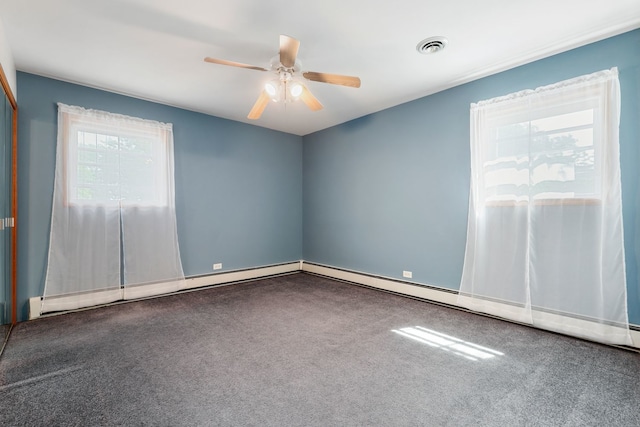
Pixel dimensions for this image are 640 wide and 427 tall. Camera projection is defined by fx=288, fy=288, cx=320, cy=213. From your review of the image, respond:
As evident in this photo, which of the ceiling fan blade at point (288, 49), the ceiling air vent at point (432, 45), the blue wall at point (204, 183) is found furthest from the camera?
the blue wall at point (204, 183)

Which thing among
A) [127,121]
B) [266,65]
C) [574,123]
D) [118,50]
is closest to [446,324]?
[574,123]

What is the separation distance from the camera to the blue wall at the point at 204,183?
3.12 metres

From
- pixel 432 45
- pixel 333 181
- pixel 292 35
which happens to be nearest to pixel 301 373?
pixel 292 35

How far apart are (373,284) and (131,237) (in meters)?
3.40

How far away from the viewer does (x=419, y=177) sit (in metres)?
3.88

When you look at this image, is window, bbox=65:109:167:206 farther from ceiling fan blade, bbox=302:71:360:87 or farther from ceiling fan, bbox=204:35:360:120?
ceiling fan blade, bbox=302:71:360:87

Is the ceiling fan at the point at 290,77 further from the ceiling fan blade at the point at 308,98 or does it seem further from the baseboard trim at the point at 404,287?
the baseboard trim at the point at 404,287

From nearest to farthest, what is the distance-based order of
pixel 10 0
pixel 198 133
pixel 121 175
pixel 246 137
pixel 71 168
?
pixel 10 0
pixel 71 168
pixel 121 175
pixel 198 133
pixel 246 137

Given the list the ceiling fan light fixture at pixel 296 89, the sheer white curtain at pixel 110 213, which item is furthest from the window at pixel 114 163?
the ceiling fan light fixture at pixel 296 89

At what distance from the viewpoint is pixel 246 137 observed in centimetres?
495

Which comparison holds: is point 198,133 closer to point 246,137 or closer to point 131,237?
point 246,137

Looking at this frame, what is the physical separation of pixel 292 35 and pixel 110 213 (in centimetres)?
301

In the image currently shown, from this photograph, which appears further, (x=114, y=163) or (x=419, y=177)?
(x=419, y=177)

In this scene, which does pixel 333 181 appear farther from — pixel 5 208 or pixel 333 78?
pixel 5 208
